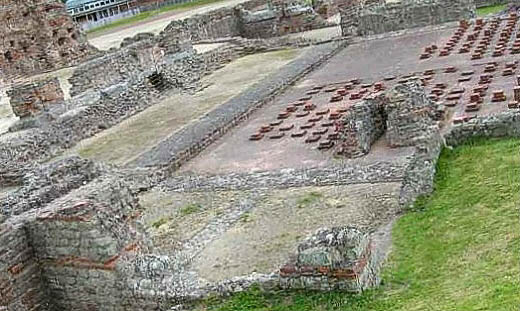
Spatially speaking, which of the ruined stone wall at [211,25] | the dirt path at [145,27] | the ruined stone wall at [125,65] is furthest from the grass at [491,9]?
the dirt path at [145,27]

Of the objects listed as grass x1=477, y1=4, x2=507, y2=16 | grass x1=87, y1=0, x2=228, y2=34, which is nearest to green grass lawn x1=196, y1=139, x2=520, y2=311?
grass x1=477, y1=4, x2=507, y2=16

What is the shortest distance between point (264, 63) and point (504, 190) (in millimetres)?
13116

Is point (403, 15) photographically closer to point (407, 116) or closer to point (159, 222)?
point (407, 116)

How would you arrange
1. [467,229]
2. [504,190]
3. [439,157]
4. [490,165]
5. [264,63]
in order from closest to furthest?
1. [467,229]
2. [504,190]
3. [490,165]
4. [439,157]
5. [264,63]

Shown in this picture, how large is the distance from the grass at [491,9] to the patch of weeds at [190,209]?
45.3 ft

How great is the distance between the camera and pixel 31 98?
1709 centimetres

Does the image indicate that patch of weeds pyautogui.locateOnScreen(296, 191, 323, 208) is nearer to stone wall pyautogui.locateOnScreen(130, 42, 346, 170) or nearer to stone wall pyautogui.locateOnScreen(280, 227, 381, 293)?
stone wall pyautogui.locateOnScreen(130, 42, 346, 170)

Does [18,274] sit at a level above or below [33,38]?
below

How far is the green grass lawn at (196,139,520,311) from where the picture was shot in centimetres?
615

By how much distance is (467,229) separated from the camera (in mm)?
7750

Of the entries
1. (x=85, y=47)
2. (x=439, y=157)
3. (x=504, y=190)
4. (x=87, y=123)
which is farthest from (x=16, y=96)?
(x=504, y=190)

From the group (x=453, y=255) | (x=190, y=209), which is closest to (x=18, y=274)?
(x=190, y=209)

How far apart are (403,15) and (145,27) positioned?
15.9m

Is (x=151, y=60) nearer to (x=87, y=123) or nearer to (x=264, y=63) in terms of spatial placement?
(x=264, y=63)
